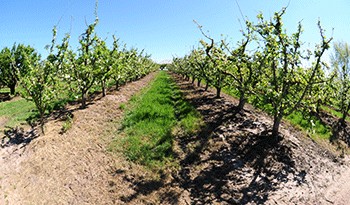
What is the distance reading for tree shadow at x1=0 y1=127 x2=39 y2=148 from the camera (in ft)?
36.1

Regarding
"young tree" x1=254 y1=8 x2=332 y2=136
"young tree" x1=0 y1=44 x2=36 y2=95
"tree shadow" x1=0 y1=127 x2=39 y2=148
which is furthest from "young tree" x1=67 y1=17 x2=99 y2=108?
"young tree" x1=0 y1=44 x2=36 y2=95

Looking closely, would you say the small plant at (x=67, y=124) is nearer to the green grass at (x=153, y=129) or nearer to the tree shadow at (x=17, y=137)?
the tree shadow at (x=17, y=137)

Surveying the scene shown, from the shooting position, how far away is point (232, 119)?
14641mm

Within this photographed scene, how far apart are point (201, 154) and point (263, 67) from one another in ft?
21.4

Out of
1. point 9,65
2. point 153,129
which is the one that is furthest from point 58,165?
point 9,65

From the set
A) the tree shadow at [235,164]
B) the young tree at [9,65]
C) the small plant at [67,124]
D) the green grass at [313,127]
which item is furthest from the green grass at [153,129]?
the young tree at [9,65]

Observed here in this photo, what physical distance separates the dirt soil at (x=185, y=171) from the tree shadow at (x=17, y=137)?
0.04 metres

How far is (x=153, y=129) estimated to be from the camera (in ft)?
43.2

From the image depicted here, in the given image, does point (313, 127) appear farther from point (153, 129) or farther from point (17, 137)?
point (17, 137)

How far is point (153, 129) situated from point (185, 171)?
409 cm

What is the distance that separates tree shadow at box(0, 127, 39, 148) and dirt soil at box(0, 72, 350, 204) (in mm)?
40

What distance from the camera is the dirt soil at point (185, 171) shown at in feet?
26.8

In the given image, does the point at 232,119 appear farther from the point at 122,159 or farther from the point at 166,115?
the point at 122,159

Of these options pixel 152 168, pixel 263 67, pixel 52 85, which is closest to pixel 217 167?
pixel 152 168
